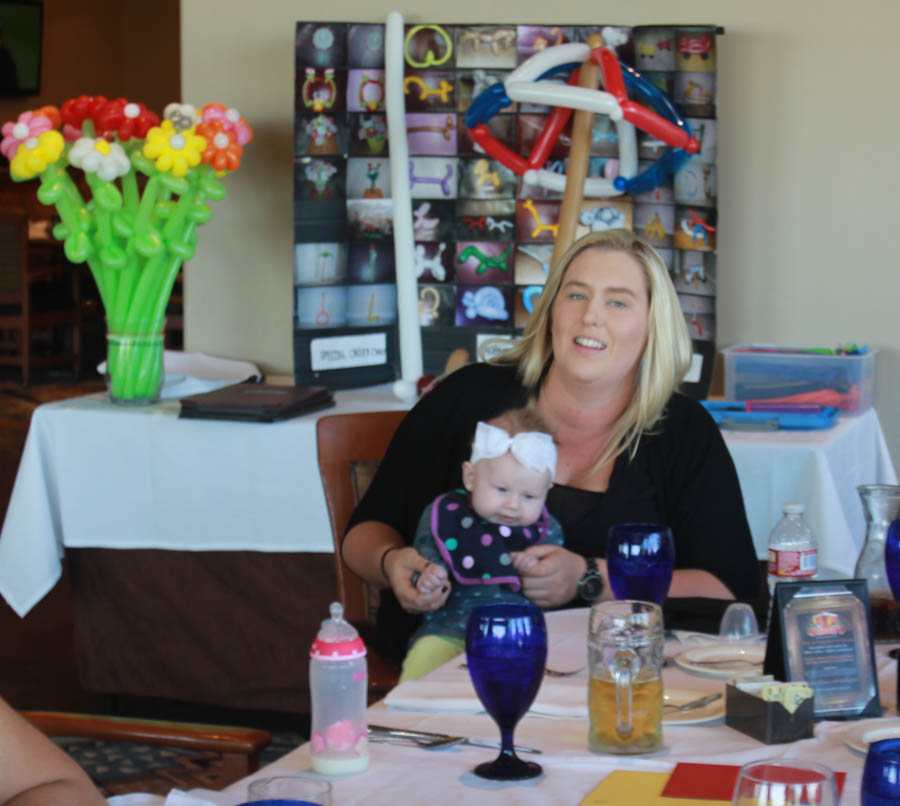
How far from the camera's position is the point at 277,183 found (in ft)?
12.2

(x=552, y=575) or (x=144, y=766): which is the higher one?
(x=552, y=575)

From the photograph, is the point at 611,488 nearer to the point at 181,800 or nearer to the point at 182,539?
the point at 181,800

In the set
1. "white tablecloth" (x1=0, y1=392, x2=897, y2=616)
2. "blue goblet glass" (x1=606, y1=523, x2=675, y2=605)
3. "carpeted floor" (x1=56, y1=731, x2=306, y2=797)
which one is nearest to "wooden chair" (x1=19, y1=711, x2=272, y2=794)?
"blue goblet glass" (x1=606, y1=523, x2=675, y2=605)

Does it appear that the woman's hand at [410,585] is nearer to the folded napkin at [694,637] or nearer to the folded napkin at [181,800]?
the folded napkin at [694,637]

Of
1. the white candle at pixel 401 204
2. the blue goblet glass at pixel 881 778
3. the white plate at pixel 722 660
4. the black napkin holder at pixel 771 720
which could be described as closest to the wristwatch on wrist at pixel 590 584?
the white plate at pixel 722 660

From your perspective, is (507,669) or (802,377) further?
(802,377)

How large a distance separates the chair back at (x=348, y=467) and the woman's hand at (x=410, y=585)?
256mm

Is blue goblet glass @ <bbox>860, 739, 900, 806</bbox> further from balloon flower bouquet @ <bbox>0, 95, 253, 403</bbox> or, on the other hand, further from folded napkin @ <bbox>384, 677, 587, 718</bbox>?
balloon flower bouquet @ <bbox>0, 95, 253, 403</bbox>

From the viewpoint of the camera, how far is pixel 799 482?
107 inches

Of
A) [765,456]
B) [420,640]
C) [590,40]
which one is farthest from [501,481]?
[590,40]

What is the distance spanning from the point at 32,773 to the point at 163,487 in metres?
2.03

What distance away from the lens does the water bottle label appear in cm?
163

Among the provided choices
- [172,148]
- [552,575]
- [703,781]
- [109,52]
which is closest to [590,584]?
[552,575]

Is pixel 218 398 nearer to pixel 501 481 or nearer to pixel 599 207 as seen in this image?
pixel 599 207
